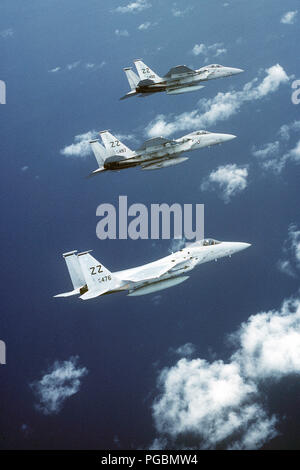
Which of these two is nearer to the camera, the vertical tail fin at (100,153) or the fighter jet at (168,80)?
the vertical tail fin at (100,153)

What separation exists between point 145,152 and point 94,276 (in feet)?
55.4

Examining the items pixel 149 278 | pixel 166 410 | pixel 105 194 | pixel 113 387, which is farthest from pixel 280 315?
pixel 149 278

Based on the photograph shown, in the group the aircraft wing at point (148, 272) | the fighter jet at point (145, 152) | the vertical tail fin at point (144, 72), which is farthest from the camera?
the vertical tail fin at point (144, 72)

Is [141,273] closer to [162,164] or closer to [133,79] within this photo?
[162,164]

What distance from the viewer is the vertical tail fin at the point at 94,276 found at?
112ft

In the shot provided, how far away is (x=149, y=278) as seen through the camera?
36.2m

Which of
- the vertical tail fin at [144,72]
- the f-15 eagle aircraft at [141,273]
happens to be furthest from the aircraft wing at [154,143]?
the f-15 eagle aircraft at [141,273]

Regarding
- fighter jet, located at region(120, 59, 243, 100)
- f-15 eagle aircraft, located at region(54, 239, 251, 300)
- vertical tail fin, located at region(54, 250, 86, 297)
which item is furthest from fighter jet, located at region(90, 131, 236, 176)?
f-15 eagle aircraft, located at region(54, 239, 251, 300)

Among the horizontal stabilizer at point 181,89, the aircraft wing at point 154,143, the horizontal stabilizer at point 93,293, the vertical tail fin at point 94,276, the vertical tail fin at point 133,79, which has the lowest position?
the horizontal stabilizer at point 93,293

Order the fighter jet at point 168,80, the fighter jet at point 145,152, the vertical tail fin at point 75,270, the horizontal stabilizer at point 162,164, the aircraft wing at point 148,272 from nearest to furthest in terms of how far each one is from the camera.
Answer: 1. the aircraft wing at point 148,272
2. the vertical tail fin at point 75,270
3. the fighter jet at point 145,152
4. the horizontal stabilizer at point 162,164
5. the fighter jet at point 168,80

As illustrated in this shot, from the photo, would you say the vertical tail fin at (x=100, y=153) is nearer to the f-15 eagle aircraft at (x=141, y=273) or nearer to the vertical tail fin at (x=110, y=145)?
the vertical tail fin at (x=110, y=145)

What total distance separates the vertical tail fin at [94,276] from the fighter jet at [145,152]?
12389 millimetres

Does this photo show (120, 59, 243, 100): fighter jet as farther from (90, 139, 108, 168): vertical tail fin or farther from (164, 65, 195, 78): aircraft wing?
(90, 139, 108, 168): vertical tail fin
